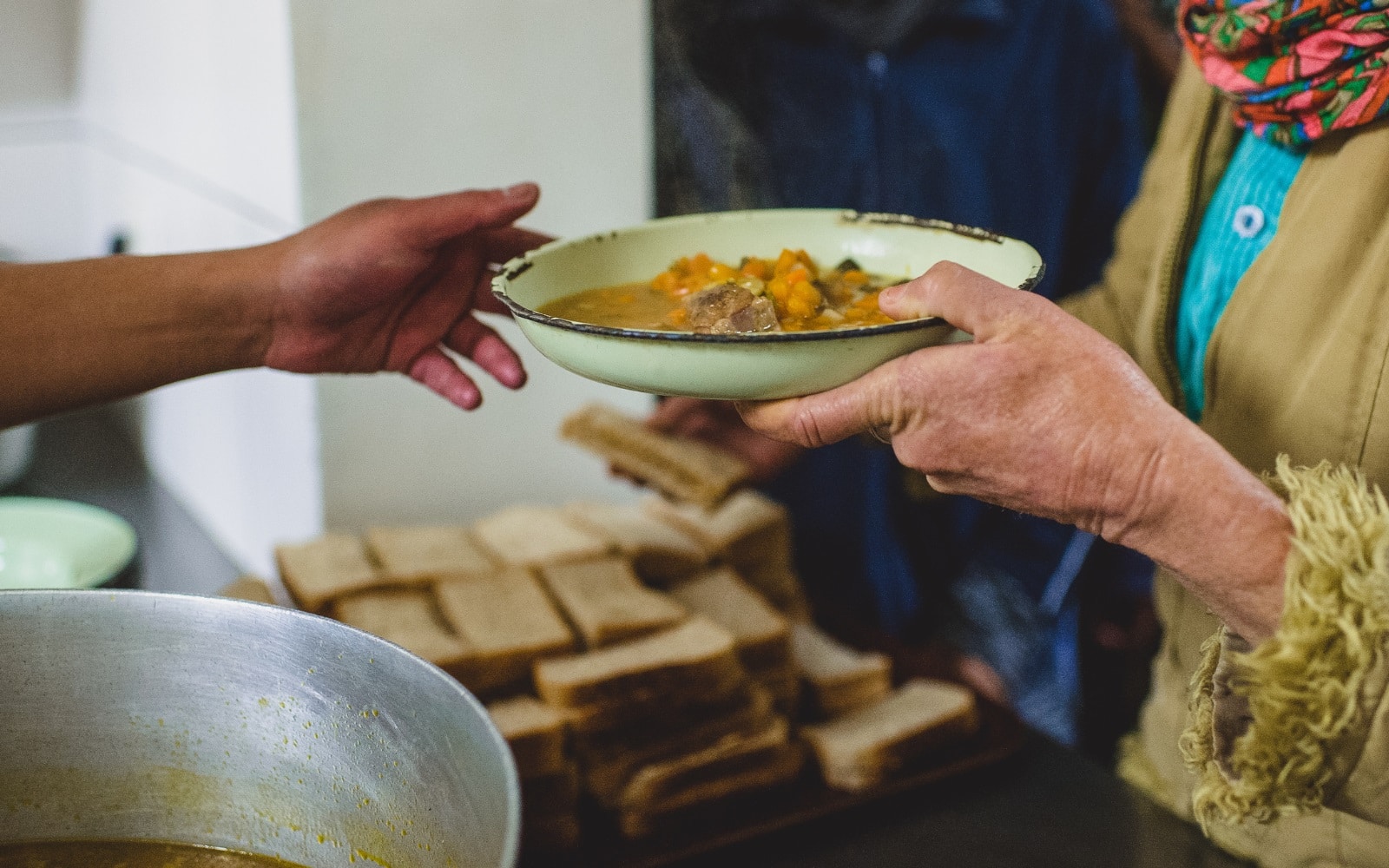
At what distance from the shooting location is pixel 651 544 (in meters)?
2.19

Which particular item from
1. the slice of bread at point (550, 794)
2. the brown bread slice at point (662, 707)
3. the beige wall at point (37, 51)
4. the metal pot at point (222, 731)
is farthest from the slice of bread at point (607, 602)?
the beige wall at point (37, 51)

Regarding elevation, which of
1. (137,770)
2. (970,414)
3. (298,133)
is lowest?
(137,770)

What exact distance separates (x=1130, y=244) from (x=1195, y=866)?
0.90m

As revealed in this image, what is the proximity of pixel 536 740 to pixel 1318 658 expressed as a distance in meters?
1.07

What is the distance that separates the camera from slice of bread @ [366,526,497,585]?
209cm

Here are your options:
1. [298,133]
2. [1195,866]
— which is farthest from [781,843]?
[298,133]

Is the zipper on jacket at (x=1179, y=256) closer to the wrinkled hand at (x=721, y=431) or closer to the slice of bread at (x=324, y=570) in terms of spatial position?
the wrinkled hand at (x=721, y=431)

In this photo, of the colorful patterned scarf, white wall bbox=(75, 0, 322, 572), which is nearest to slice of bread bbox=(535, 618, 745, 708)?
white wall bbox=(75, 0, 322, 572)

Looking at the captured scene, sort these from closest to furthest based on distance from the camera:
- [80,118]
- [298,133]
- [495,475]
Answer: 1. [298,133]
2. [495,475]
3. [80,118]

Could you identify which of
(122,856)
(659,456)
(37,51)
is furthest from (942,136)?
(37,51)

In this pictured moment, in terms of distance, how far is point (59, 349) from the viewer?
145cm

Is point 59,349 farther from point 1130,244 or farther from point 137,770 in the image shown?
point 1130,244

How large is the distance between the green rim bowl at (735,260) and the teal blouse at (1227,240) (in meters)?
0.36

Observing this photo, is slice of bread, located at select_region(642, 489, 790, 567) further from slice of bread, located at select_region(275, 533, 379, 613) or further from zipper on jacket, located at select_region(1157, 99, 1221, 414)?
zipper on jacket, located at select_region(1157, 99, 1221, 414)
